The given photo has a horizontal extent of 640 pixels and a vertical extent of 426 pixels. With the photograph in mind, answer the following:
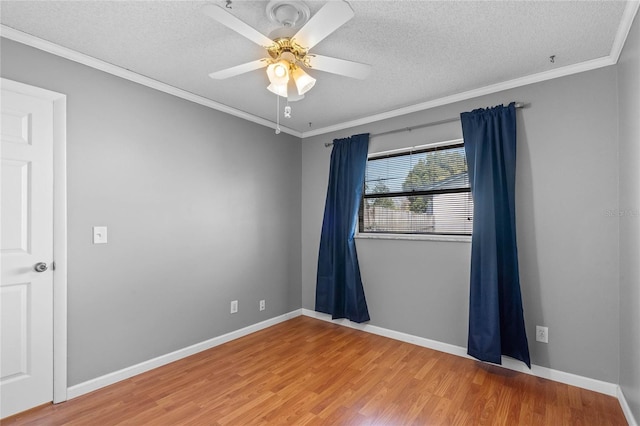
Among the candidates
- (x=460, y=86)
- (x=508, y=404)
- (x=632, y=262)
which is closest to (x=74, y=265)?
(x=508, y=404)

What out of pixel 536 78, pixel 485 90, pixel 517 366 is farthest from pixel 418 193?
pixel 517 366

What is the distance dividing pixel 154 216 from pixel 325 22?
2173 millimetres

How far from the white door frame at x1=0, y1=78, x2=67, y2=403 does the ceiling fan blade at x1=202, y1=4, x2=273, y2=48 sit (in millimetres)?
1579

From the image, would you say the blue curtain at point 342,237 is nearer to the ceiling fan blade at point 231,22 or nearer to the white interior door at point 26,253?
the ceiling fan blade at point 231,22

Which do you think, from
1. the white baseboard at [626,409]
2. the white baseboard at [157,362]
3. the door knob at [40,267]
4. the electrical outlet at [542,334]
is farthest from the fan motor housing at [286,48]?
the white baseboard at [626,409]

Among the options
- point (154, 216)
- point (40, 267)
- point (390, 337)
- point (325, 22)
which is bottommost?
point (390, 337)

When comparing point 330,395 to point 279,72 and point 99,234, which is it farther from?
point 279,72

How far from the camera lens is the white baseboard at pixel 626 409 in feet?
6.17

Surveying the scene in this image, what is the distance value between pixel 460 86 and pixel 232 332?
3.39 metres

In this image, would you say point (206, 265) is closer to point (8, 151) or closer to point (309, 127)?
point (8, 151)

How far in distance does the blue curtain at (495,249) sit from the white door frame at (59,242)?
326 centimetres

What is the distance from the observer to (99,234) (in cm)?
241

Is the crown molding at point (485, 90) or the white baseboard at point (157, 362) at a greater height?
the crown molding at point (485, 90)

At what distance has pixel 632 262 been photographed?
191 cm
